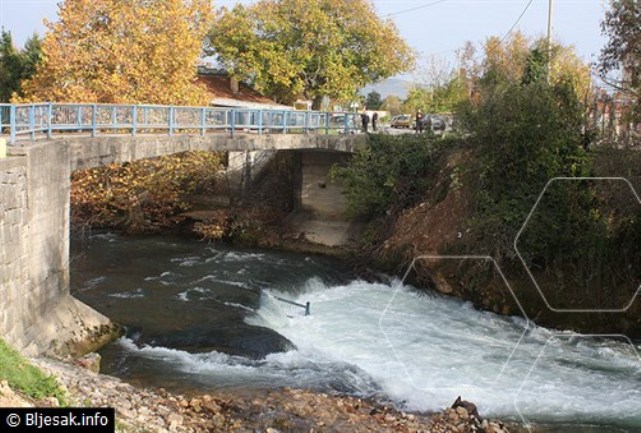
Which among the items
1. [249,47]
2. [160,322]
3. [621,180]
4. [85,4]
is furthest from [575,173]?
[249,47]

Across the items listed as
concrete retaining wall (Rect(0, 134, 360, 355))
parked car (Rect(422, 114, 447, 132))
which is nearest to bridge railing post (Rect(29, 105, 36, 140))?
concrete retaining wall (Rect(0, 134, 360, 355))

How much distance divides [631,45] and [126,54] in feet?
51.2

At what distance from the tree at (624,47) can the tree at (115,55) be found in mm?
13889

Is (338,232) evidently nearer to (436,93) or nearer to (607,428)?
(607,428)

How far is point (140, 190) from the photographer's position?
25.3m

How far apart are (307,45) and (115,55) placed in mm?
13632

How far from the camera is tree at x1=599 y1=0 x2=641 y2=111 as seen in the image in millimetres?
16453

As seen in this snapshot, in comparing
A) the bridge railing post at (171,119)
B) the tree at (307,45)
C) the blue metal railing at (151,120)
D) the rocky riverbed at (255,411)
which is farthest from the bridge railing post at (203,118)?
the tree at (307,45)

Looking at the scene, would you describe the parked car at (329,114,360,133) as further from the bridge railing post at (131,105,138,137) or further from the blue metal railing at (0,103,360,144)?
the bridge railing post at (131,105,138,137)

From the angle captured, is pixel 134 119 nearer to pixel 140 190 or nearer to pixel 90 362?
pixel 90 362

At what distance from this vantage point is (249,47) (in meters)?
34.2

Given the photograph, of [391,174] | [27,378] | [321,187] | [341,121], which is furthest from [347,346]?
[341,121]

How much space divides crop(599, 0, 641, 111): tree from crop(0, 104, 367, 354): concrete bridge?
10.9 metres

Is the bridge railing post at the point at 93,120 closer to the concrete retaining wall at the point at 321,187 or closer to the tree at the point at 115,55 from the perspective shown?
the tree at the point at 115,55
